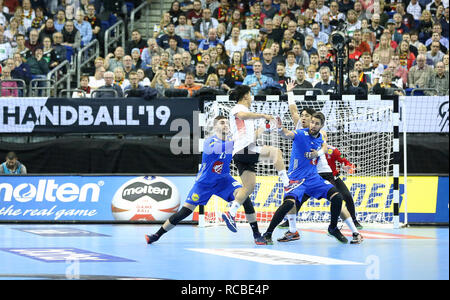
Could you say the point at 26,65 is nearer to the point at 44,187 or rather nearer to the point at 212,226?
the point at 44,187

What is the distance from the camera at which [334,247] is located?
12227 mm

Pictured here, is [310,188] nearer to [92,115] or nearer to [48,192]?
[48,192]

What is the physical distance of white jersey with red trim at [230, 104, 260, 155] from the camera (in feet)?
42.6

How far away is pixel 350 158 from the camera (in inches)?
663

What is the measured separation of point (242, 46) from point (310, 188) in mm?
10222

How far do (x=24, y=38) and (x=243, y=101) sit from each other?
12.4 metres

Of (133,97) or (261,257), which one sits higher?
(133,97)

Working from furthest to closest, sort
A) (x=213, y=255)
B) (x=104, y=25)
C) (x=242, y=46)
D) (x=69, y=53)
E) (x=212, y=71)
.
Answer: (x=104, y=25) → (x=69, y=53) → (x=242, y=46) → (x=212, y=71) → (x=213, y=255)

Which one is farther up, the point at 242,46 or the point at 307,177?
the point at 242,46

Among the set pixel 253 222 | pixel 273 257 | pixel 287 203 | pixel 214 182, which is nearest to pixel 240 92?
pixel 214 182

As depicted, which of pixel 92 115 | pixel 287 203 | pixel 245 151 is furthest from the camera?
pixel 92 115

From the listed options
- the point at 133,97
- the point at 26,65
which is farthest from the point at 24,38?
the point at 133,97

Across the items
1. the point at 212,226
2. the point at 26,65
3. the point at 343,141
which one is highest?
the point at 26,65
